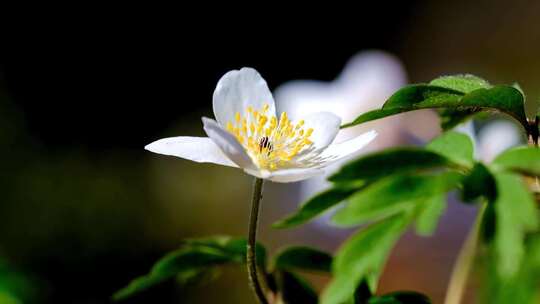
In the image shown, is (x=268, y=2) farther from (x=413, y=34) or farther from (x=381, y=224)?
(x=381, y=224)

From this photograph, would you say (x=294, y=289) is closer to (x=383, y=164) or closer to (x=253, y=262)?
(x=253, y=262)

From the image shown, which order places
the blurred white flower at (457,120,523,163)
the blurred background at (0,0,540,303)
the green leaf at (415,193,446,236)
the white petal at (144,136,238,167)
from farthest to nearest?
the blurred background at (0,0,540,303), the blurred white flower at (457,120,523,163), the white petal at (144,136,238,167), the green leaf at (415,193,446,236)

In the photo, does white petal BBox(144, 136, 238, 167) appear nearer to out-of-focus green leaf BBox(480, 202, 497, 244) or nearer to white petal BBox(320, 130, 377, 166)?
white petal BBox(320, 130, 377, 166)

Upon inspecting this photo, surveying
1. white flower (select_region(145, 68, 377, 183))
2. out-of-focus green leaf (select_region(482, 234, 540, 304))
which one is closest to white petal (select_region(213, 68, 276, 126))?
white flower (select_region(145, 68, 377, 183))

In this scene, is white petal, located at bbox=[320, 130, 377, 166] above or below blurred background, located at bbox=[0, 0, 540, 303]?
above

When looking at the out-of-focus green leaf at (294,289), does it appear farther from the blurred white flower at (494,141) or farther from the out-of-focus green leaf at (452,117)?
the blurred white flower at (494,141)

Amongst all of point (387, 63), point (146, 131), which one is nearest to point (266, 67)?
point (146, 131)

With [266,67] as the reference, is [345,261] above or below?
above
